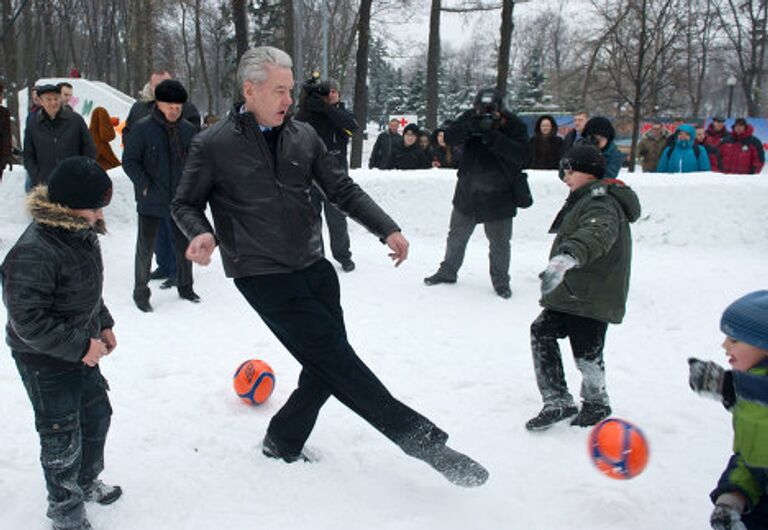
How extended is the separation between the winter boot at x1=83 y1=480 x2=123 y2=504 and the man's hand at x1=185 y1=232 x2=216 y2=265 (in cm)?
123

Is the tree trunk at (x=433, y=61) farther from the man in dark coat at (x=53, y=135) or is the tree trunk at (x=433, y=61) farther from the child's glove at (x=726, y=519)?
the child's glove at (x=726, y=519)

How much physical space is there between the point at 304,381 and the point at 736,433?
2.11 meters

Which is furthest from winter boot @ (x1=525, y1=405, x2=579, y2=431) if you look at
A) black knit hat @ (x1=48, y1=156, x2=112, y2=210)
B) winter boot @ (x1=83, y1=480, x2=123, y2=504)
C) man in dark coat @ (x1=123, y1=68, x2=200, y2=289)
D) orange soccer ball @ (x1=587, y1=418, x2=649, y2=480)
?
man in dark coat @ (x1=123, y1=68, x2=200, y2=289)

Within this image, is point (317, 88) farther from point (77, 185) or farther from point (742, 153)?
point (742, 153)

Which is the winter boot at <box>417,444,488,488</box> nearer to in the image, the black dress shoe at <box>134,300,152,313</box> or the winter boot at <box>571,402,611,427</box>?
the winter boot at <box>571,402,611,427</box>

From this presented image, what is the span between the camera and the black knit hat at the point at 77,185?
2910 millimetres

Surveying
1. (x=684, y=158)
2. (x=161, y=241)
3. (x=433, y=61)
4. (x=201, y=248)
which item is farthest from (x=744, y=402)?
(x=433, y=61)

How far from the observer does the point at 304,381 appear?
369 centimetres

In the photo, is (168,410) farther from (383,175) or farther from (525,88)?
(525,88)

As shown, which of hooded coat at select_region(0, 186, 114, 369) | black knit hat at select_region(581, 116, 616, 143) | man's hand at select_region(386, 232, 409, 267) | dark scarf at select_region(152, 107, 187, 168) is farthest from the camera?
black knit hat at select_region(581, 116, 616, 143)

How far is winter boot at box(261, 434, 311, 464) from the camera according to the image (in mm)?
3768

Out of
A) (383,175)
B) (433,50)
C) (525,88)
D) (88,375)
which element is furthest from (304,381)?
(525,88)

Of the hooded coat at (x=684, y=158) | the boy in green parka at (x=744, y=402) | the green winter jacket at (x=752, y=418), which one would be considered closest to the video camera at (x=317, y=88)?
the boy in green parka at (x=744, y=402)

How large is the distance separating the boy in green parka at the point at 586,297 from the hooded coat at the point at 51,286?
7.86ft
